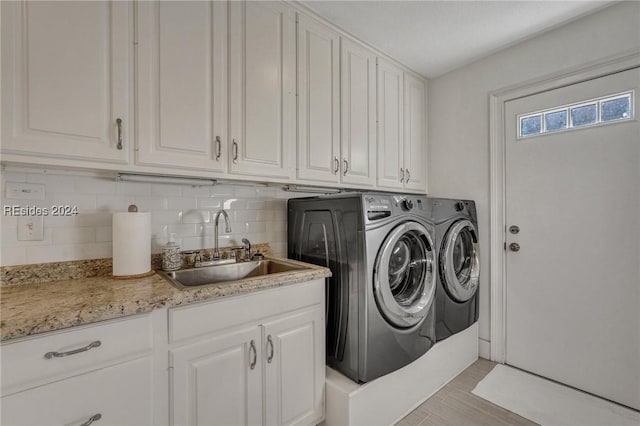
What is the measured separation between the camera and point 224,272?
1.69 m

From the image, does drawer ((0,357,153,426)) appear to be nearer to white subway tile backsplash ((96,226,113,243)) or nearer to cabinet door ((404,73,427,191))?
white subway tile backsplash ((96,226,113,243))

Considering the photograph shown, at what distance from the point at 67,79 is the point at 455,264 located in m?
2.63

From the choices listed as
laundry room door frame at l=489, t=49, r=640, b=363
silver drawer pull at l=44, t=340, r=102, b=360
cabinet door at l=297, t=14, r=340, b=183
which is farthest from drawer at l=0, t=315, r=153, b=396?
laundry room door frame at l=489, t=49, r=640, b=363

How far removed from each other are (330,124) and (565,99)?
5.79 feet

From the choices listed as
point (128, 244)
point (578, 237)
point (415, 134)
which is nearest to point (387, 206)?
point (128, 244)

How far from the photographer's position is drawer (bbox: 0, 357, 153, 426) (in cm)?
83

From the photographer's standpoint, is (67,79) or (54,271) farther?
(54,271)

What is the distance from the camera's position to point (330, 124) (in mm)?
2010

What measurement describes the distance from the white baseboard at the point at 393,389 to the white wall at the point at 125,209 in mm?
→ 1002

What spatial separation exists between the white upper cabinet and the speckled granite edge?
1.94 meters

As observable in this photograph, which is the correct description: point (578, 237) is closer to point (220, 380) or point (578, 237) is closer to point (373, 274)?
point (373, 274)

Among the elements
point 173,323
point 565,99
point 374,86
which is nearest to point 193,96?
point 173,323

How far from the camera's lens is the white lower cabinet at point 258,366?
3.71ft

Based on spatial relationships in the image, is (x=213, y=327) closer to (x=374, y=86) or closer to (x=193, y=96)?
(x=193, y=96)
